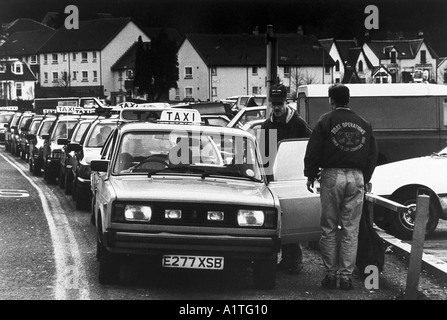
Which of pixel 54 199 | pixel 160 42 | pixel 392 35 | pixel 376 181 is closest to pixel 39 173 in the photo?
pixel 54 199

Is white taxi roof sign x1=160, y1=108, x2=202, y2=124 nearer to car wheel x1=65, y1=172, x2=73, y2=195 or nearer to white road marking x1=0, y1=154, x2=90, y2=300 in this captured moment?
white road marking x1=0, y1=154, x2=90, y2=300

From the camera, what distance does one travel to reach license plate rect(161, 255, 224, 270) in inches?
364

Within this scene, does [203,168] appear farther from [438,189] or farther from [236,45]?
[236,45]

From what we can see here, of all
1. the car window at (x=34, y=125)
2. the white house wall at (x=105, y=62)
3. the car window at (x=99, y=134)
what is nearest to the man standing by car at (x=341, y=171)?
the car window at (x=99, y=134)

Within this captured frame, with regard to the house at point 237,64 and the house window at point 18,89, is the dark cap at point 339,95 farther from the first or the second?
the house window at point 18,89

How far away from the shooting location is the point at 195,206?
9.34 m

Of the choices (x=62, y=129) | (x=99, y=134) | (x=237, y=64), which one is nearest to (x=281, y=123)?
(x=99, y=134)

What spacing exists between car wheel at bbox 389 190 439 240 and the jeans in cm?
399

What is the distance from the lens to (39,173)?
27.3 metres

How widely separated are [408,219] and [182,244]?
5.45 metres

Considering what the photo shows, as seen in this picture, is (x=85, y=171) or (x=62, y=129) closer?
(x=85, y=171)

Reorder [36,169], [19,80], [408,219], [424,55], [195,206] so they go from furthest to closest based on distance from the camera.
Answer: [19,80], [424,55], [36,169], [408,219], [195,206]

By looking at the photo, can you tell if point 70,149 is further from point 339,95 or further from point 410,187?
point 339,95
